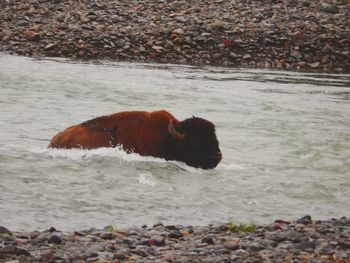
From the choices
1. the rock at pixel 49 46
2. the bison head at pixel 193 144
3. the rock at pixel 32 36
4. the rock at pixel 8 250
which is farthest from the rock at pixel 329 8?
the rock at pixel 8 250

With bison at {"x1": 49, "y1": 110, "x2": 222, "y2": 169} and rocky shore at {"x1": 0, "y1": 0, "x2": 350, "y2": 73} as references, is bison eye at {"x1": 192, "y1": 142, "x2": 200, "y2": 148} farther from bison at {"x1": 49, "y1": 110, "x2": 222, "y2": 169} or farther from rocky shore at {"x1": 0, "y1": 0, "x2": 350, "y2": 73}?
rocky shore at {"x1": 0, "y1": 0, "x2": 350, "y2": 73}

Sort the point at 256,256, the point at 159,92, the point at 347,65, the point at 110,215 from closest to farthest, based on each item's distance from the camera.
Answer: the point at 256,256
the point at 110,215
the point at 159,92
the point at 347,65

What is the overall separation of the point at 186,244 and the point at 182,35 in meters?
21.7

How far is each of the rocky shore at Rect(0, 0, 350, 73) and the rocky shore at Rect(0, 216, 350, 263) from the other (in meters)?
19.9

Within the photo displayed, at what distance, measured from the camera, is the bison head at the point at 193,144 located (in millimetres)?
12398

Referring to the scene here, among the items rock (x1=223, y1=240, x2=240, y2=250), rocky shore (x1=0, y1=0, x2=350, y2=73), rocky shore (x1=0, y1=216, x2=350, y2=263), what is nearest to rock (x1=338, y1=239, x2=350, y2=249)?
rocky shore (x1=0, y1=216, x2=350, y2=263)

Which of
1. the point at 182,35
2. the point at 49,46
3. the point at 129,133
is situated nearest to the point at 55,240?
the point at 129,133

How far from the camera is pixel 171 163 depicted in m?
12.5

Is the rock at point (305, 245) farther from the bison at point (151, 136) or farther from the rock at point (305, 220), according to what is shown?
the bison at point (151, 136)

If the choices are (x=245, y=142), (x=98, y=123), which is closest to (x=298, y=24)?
(x=245, y=142)

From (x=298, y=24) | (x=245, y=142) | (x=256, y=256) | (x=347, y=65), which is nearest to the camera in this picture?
(x=256, y=256)

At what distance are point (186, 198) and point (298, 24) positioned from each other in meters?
21.7

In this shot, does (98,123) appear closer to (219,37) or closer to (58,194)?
(58,194)

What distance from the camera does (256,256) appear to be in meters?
7.53
